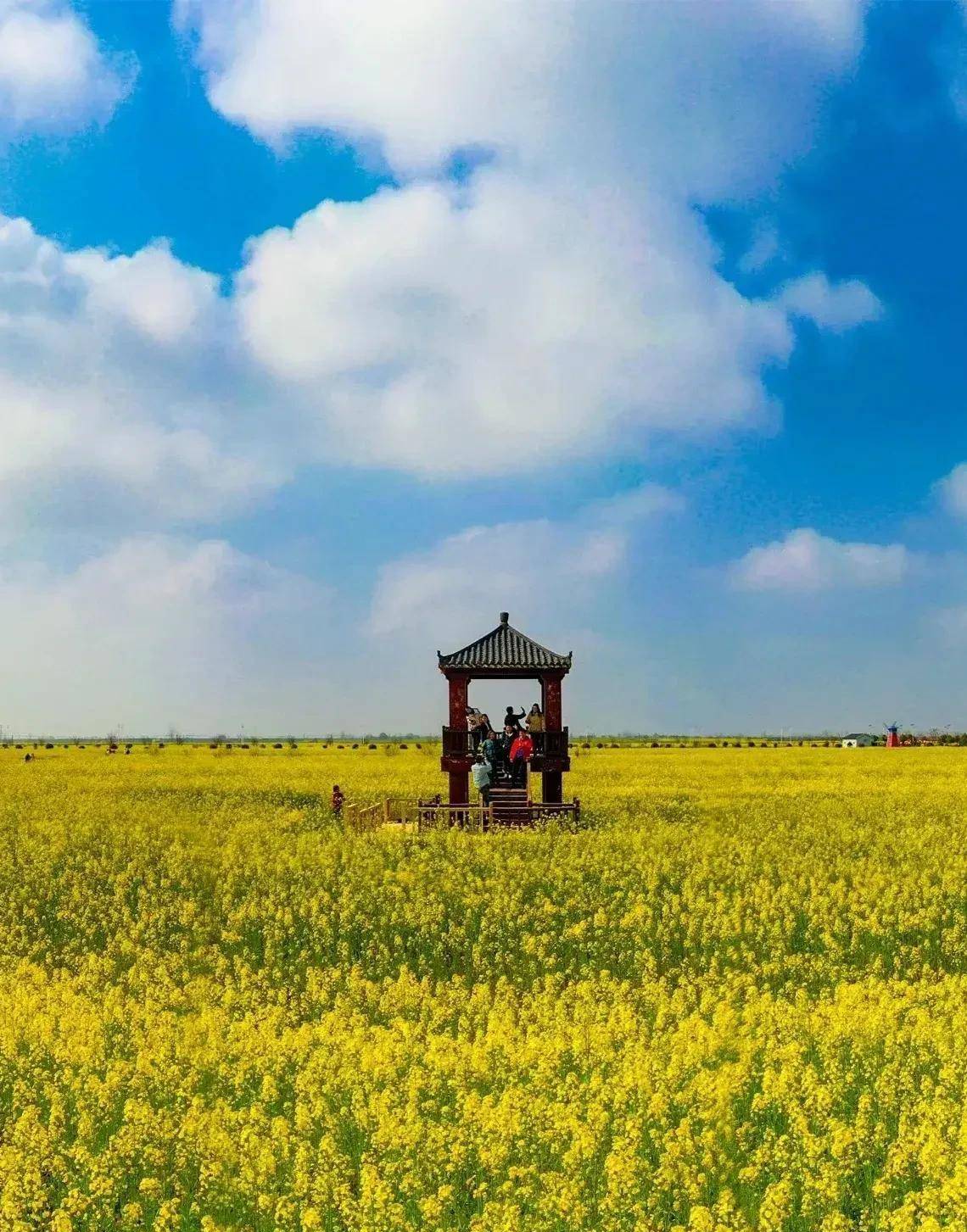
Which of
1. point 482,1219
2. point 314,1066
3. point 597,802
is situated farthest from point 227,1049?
point 597,802

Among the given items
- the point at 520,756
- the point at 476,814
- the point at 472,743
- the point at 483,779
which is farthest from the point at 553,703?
the point at 476,814

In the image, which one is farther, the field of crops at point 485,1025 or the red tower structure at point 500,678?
the red tower structure at point 500,678

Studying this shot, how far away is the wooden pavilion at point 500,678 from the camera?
2684cm

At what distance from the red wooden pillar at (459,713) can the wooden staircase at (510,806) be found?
0.90 metres

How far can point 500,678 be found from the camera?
27.3 metres

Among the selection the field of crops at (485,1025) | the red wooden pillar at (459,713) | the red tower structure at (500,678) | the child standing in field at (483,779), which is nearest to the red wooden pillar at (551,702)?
the red tower structure at (500,678)

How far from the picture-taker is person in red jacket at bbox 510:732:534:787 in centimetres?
2658

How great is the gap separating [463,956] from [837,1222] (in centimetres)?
965

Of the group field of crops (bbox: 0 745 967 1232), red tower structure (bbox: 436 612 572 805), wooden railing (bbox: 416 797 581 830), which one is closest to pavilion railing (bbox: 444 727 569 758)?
red tower structure (bbox: 436 612 572 805)

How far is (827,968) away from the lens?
14.2 metres

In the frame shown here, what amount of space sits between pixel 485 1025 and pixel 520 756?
15.0 m

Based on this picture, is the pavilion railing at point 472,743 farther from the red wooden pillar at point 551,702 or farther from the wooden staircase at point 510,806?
the wooden staircase at point 510,806

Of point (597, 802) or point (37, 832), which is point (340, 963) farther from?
point (597, 802)

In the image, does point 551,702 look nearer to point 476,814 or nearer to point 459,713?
point 459,713
